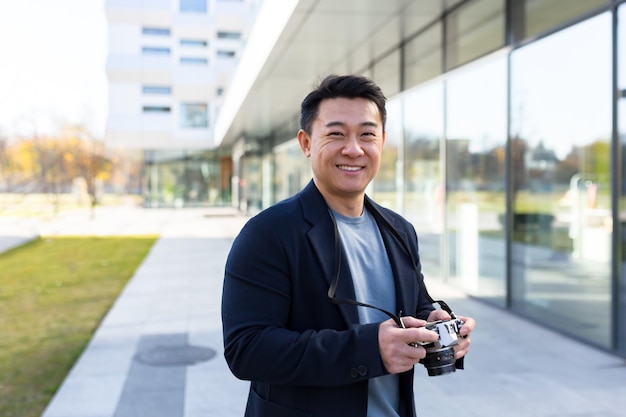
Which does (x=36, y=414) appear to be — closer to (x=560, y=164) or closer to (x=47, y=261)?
(x=560, y=164)

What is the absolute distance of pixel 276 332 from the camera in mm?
1733

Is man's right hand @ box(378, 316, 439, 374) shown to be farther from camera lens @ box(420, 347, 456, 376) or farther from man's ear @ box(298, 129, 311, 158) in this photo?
man's ear @ box(298, 129, 311, 158)

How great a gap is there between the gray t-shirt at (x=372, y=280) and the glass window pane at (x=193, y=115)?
4156cm

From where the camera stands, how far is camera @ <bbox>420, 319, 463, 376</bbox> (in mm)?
1735

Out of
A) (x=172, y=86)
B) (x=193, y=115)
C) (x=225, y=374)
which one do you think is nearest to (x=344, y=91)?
(x=225, y=374)

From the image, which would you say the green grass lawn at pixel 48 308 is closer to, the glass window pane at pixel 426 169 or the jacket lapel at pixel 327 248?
the jacket lapel at pixel 327 248

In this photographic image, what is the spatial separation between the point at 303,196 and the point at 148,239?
19279 mm

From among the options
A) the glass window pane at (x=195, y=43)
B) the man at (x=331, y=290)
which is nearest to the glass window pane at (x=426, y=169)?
the man at (x=331, y=290)

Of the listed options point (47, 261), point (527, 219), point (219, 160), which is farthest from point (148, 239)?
point (219, 160)

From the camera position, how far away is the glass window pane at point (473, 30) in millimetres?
8828

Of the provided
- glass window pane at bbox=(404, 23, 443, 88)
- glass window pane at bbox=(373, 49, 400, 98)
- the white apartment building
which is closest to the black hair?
glass window pane at bbox=(404, 23, 443, 88)

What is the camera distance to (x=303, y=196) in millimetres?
1992

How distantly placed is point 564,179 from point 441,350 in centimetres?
635

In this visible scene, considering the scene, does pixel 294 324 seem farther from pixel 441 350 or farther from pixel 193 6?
pixel 193 6
